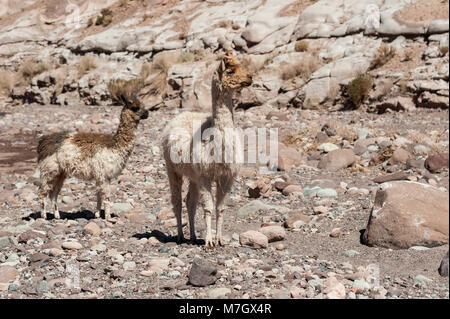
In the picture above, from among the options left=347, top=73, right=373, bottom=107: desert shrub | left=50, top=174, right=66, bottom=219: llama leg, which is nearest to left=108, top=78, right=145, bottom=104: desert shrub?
left=347, top=73, right=373, bottom=107: desert shrub

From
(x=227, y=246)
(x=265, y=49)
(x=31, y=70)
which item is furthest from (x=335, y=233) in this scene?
(x=31, y=70)

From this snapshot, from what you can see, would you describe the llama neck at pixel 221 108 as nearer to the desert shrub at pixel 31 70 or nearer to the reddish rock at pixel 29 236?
the reddish rock at pixel 29 236

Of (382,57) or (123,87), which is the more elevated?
(382,57)

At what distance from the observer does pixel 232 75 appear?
6.02 m

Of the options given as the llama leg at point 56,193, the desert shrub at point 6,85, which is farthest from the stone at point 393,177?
the desert shrub at point 6,85

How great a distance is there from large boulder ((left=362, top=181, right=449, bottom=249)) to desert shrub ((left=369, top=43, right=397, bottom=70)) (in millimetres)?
11573

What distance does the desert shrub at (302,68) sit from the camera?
60.6 ft

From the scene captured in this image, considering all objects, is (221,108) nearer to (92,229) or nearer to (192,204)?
(192,204)

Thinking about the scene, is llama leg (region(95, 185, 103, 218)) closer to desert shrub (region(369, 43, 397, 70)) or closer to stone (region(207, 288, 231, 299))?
stone (region(207, 288, 231, 299))

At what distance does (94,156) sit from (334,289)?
5189 millimetres

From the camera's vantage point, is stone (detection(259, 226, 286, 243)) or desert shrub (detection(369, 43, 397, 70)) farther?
desert shrub (detection(369, 43, 397, 70))

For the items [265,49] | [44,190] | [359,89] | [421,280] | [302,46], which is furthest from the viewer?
[265,49]

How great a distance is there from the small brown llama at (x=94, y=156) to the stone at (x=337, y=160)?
456 centimetres

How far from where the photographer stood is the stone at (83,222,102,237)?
24.2 feet
